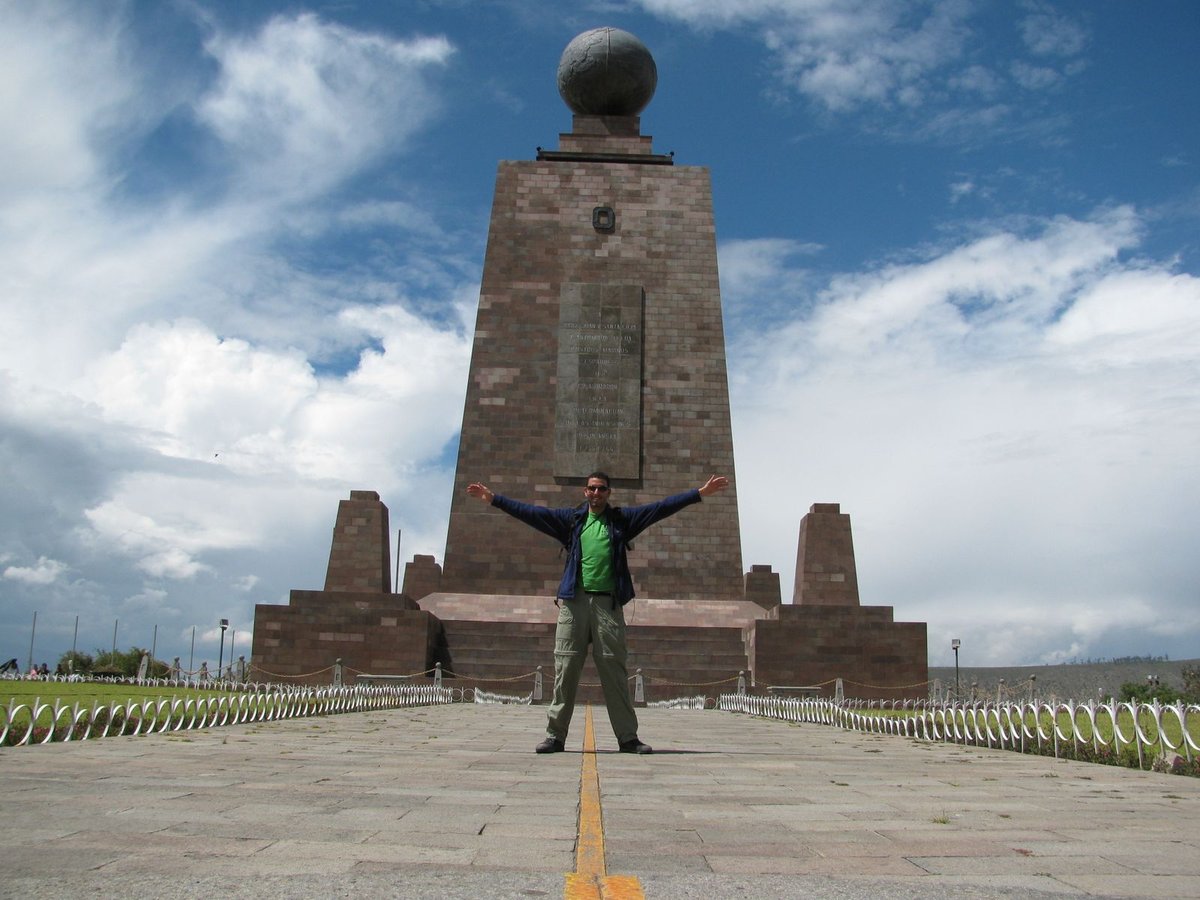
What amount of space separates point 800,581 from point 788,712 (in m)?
9.59

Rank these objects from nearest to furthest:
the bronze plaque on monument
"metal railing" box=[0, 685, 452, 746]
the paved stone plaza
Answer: the paved stone plaza
"metal railing" box=[0, 685, 452, 746]
the bronze plaque on monument

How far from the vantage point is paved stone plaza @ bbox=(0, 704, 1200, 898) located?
2.80m

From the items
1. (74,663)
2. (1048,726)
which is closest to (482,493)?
(1048,726)

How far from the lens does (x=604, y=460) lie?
25094mm

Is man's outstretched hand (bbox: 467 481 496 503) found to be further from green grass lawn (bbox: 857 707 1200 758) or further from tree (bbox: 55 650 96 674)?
tree (bbox: 55 650 96 674)

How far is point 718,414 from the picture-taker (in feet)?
84.6

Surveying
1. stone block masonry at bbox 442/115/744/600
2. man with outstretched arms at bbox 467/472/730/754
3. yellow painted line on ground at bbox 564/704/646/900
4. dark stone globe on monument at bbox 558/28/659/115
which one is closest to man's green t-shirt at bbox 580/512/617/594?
Answer: man with outstretched arms at bbox 467/472/730/754

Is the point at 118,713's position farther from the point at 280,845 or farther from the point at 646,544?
the point at 646,544

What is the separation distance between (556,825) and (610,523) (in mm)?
3738

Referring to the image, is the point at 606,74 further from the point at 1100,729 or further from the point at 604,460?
the point at 1100,729

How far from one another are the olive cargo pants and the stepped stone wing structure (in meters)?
13.5

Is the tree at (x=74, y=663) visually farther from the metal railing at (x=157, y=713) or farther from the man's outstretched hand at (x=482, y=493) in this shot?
the man's outstretched hand at (x=482, y=493)

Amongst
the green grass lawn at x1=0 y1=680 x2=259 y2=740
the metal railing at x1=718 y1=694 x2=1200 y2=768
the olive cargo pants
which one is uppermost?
the olive cargo pants

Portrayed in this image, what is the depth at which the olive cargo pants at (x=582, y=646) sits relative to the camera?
7137 millimetres
